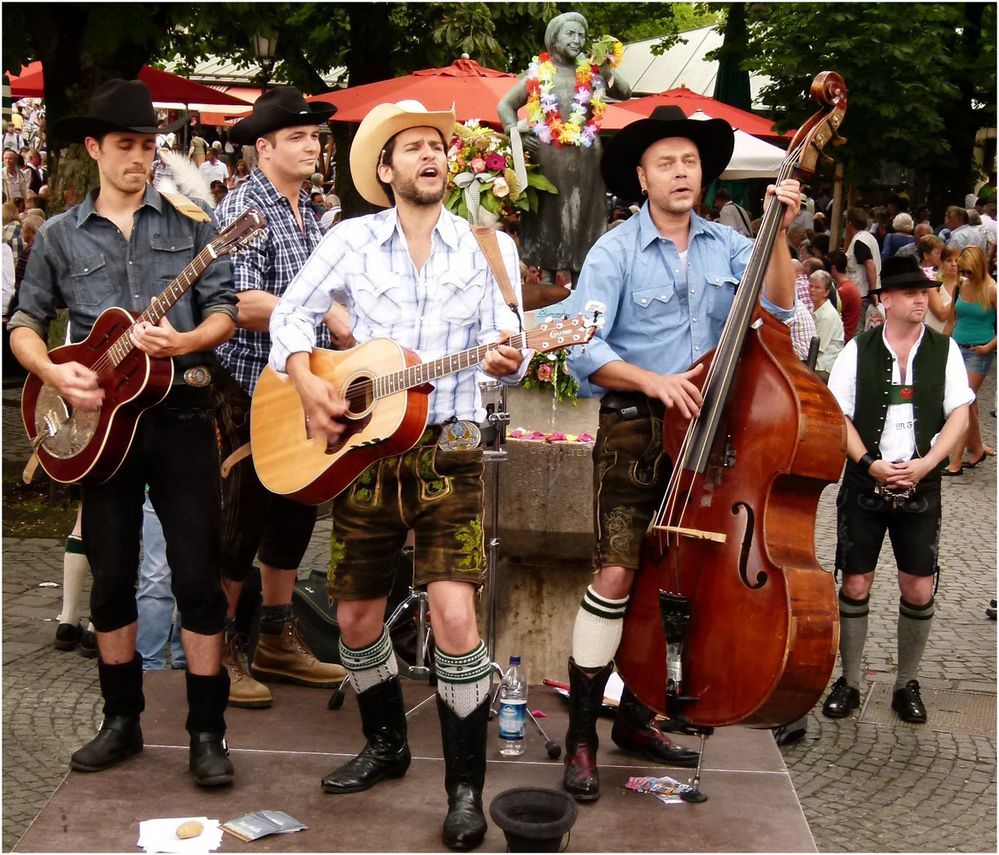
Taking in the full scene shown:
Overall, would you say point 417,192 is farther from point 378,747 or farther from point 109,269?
point 378,747

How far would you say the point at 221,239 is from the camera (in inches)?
169

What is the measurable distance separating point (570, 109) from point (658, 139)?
236 centimetres

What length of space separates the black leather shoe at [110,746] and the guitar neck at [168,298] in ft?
4.10

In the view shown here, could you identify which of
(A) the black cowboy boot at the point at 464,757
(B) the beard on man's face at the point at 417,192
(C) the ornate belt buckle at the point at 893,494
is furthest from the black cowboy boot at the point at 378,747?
(C) the ornate belt buckle at the point at 893,494

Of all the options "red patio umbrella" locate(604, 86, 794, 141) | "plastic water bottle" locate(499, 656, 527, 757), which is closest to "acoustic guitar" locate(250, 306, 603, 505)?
"plastic water bottle" locate(499, 656, 527, 757)

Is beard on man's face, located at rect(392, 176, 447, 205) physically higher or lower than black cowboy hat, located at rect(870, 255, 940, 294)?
higher

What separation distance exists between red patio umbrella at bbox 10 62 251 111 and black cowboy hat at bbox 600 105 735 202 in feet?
40.8

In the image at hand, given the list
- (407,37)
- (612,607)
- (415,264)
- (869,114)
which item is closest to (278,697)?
(612,607)

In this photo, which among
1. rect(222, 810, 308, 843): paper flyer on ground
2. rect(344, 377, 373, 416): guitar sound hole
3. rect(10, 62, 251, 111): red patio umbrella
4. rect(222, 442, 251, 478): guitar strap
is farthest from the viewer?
rect(10, 62, 251, 111): red patio umbrella

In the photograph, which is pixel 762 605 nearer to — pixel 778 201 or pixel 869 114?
pixel 778 201

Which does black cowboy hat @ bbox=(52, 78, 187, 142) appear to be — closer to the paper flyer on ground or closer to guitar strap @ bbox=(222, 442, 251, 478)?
guitar strap @ bbox=(222, 442, 251, 478)

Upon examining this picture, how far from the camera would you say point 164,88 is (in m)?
16.7

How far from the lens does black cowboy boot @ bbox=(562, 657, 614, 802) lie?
438 centimetres

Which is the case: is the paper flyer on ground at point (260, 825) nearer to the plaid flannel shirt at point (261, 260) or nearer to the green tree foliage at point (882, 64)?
the plaid flannel shirt at point (261, 260)
